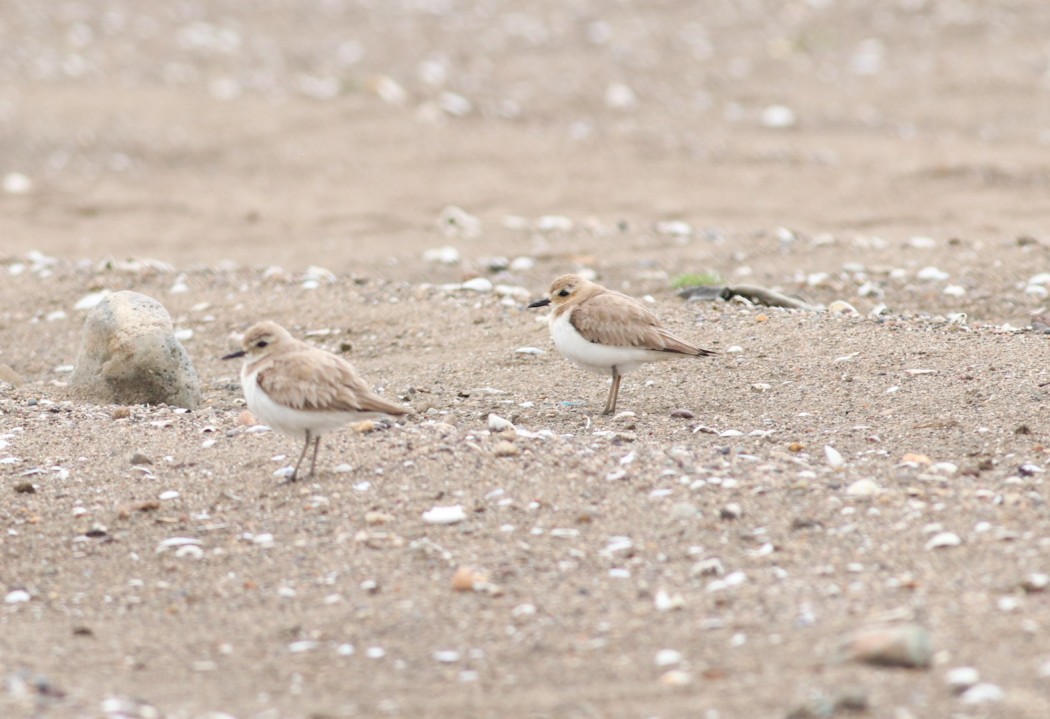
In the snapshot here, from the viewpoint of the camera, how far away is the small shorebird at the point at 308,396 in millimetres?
6848

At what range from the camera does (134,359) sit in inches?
348

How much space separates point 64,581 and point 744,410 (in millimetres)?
4067

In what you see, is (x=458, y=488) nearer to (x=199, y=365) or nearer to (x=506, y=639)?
(x=506, y=639)

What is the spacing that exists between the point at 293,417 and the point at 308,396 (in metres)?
0.14

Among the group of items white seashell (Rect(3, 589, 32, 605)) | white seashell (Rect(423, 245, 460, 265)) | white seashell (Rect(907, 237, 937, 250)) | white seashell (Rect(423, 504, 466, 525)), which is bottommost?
white seashell (Rect(3, 589, 32, 605))

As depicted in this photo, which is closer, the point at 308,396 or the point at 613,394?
the point at 308,396

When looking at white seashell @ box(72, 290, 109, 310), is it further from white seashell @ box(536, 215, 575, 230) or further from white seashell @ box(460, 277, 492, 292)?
white seashell @ box(536, 215, 575, 230)

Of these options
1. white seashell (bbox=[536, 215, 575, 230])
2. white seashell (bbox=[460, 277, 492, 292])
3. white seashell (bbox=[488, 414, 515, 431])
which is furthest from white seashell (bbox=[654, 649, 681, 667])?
white seashell (bbox=[536, 215, 575, 230])

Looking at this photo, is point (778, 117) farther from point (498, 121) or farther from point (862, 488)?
point (862, 488)

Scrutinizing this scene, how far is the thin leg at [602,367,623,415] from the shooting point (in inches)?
338

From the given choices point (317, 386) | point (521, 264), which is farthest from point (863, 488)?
point (521, 264)

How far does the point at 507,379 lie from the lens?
933cm

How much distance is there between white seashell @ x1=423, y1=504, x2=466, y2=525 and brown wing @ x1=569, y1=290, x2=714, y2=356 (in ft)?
7.05

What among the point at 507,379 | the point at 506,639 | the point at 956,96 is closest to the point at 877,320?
the point at 507,379
